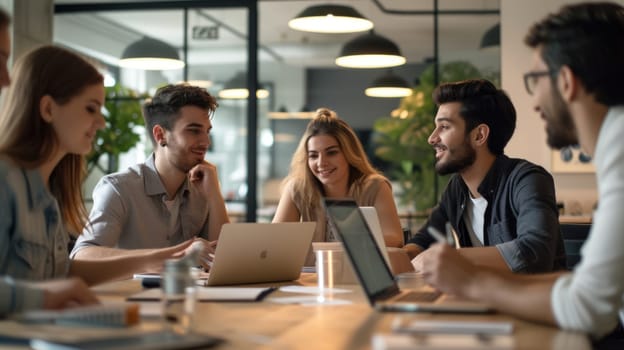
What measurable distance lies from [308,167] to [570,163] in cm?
312

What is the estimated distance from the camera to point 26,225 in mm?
1961

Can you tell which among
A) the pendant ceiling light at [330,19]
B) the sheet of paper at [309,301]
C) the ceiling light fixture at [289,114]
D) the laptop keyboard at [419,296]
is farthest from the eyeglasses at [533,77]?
the ceiling light fixture at [289,114]

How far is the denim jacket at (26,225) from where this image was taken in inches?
75.3

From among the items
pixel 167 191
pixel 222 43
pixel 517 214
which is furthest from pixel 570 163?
pixel 167 191

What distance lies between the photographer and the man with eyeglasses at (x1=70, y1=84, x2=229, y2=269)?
3.14 meters

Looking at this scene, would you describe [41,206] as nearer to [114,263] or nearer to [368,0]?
[114,263]

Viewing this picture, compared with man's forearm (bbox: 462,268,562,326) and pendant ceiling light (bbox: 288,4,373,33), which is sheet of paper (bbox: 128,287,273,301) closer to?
man's forearm (bbox: 462,268,562,326)

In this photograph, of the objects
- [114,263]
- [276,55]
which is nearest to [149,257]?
[114,263]

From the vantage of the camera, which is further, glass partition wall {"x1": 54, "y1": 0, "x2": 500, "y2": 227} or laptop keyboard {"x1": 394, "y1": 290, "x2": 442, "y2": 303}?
glass partition wall {"x1": 54, "y1": 0, "x2": 500, "y2": 227}

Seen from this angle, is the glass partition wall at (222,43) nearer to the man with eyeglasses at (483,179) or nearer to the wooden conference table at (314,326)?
the man with eyeglasses at (483,179)

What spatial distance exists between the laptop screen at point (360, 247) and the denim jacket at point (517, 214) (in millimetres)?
610

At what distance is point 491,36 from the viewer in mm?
6582

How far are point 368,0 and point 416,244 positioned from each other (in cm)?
512

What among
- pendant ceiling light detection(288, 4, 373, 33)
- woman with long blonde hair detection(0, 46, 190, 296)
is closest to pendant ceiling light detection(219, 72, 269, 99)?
pendant ceiling light detection(288, 4, 373, 33)
